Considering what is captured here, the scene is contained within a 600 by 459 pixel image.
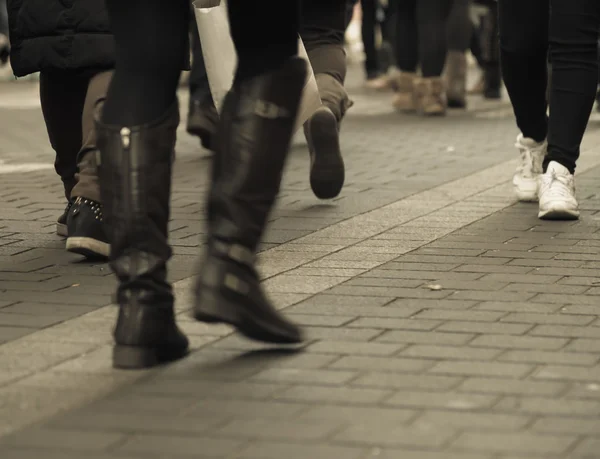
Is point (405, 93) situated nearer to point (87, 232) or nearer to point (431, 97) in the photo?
point (431, 97)

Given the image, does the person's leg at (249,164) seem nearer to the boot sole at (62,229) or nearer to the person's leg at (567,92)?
the boot sole at (62,229)

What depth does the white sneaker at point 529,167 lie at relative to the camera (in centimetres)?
586

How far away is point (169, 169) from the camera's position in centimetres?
322

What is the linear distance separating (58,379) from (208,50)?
6.25 ft

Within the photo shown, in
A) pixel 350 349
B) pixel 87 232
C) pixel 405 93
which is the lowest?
pixel 405 93

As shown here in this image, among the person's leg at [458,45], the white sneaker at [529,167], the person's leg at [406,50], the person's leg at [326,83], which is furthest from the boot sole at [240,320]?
the person's leg at [458,45]

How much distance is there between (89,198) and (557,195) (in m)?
1.75

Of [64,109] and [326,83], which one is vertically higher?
[64,109]

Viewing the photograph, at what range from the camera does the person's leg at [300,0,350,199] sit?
5.60 m

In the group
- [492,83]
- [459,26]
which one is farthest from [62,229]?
[492,83]

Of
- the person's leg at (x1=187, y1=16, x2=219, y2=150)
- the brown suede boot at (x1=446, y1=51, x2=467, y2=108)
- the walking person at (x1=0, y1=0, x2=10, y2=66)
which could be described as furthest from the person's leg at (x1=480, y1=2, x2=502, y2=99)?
the walking person at (x1=0, y1=0, x2=10, y2=66)

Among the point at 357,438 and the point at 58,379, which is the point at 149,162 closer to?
the point at 58,379

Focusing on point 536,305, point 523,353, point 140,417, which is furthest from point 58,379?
point 536,305

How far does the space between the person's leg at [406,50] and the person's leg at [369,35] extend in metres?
3.37
